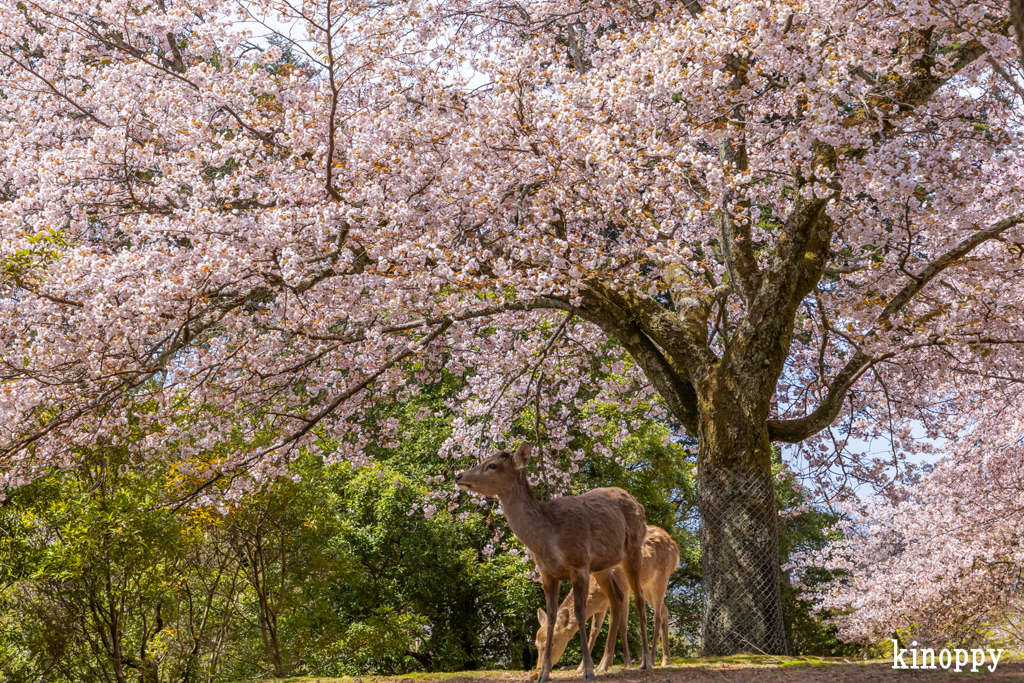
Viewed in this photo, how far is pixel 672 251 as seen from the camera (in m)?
8.11

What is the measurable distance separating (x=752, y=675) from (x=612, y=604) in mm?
1243

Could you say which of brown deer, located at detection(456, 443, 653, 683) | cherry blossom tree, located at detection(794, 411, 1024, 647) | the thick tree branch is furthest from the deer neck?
cherry blossom tree, located at detection(794, 411, 1024, 647)

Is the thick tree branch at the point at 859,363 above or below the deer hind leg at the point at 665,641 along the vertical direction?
above

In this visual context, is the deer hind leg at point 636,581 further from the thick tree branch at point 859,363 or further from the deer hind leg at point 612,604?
the thick tree branch at point 859,363

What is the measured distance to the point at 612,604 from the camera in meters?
7.32

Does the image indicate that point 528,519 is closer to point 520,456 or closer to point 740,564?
point 520,456

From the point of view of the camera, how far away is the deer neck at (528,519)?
6469mm

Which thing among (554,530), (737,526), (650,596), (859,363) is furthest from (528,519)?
(859,363)

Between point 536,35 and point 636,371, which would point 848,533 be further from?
point 536,35

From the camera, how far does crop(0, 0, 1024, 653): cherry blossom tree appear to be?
7.95 meters

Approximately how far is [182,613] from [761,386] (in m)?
8.03

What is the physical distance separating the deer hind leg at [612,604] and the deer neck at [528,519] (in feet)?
2.76

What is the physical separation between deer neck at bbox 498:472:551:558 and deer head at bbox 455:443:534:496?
0.08 meters

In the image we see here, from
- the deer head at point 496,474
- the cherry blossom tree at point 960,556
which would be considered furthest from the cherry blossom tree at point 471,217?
the cherry blossom tree at point 960,556
